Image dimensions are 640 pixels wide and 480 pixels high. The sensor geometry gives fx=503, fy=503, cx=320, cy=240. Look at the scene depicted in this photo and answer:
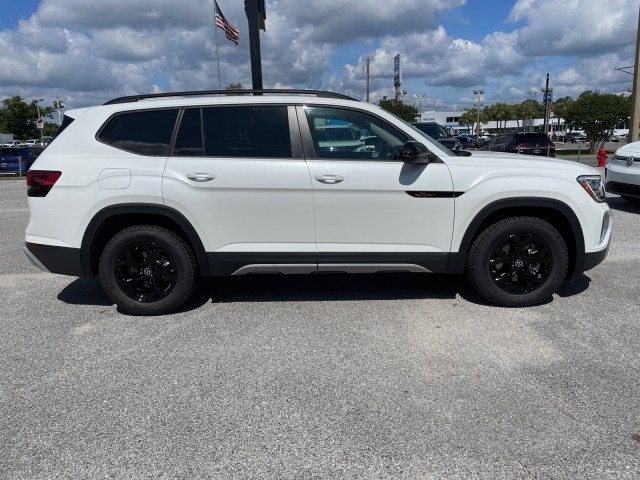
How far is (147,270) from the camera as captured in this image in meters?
4.40

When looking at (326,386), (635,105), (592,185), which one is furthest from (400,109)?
(326,386)

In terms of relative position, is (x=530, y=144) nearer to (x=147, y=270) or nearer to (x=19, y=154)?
(x=147, y=270)

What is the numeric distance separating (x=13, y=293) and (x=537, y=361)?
16.5ft

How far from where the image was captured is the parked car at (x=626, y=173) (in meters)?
8.47

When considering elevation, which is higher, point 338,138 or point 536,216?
point 338,138

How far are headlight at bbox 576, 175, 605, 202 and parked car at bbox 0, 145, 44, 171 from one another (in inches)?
954

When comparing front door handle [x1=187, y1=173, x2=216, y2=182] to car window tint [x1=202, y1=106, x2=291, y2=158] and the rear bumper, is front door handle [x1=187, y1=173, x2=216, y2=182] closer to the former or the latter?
car window tint [x1=202, y1=106, x2=291, y2=158]

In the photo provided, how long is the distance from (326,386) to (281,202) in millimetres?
1615

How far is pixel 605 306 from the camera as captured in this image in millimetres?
4484

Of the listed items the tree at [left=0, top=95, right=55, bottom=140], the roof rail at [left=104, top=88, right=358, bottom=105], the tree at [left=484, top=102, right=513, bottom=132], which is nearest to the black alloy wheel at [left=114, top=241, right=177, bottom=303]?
the roof rail at [left=104, top=88, right=358, bottom=105]

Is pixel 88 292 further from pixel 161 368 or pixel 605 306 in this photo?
pixel 605 306

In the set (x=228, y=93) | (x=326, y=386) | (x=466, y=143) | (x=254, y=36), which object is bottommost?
(x=326, y=386)

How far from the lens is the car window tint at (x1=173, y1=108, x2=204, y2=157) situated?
4254 millimetres

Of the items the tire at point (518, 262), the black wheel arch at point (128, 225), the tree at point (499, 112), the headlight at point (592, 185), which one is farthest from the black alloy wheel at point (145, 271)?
the tree at point (499, 112)
